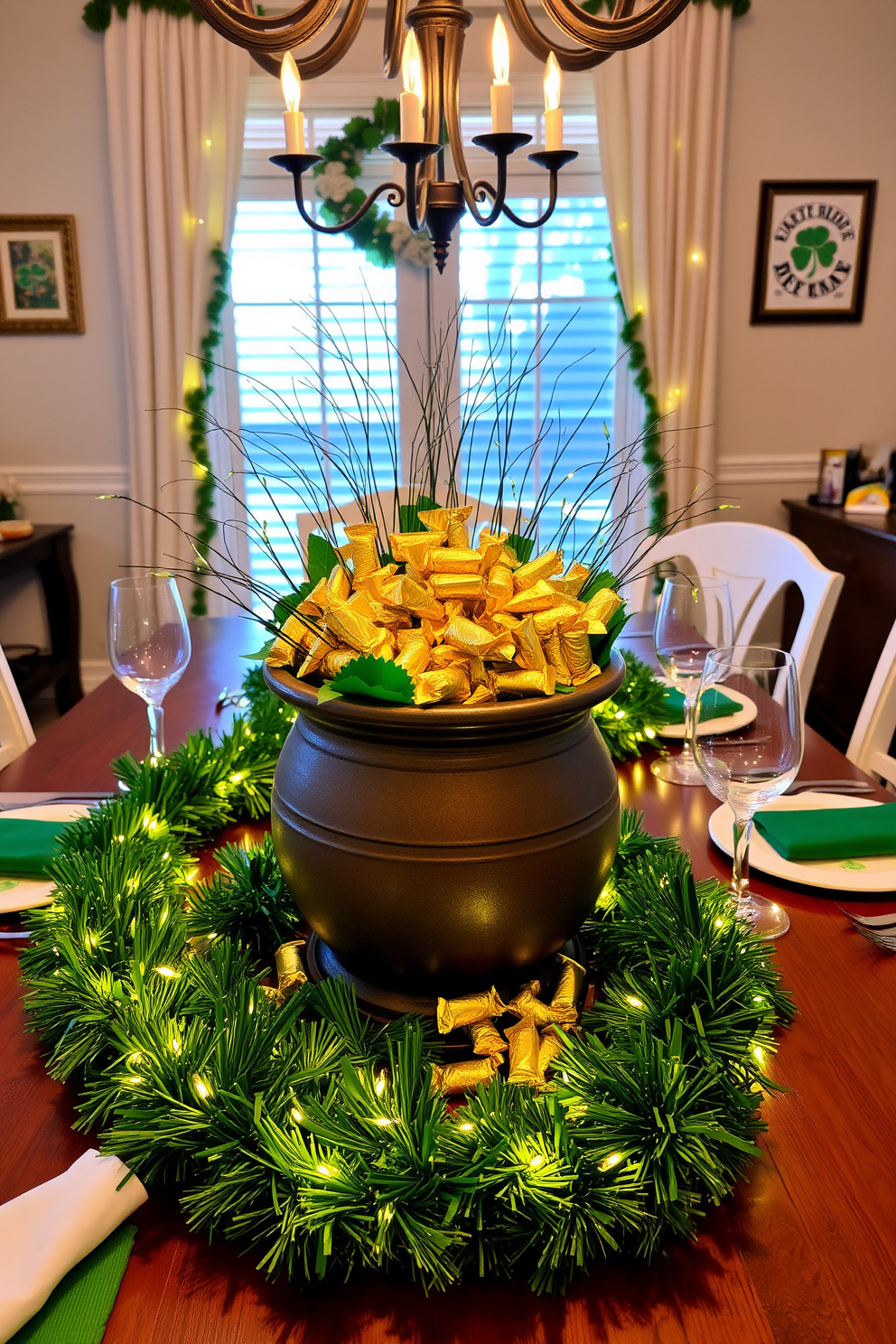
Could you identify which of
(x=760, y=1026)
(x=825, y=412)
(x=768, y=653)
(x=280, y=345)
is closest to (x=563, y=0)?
(x=768, y=653)

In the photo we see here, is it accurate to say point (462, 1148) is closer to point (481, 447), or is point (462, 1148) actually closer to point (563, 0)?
point (563, 0)

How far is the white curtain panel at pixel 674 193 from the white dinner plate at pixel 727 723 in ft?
7.74

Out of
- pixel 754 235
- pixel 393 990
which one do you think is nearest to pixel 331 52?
pixel 393 990

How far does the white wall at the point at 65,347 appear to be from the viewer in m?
3.57

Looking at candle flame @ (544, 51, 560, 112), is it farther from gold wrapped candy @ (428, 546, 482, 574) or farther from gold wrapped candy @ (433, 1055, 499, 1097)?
gold wrapped candy @ (433, 1055, 499, 1097)

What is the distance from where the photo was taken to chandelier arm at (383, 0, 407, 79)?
1544 mm

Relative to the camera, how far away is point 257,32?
1401mm

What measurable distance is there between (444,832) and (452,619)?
0.46 ft

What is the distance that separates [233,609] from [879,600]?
2379 millimetres

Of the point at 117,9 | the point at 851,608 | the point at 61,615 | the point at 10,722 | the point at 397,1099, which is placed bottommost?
the point at 61,615

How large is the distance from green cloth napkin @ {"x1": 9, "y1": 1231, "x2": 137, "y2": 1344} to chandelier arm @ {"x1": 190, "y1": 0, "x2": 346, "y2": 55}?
143cm

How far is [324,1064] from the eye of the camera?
60 cm

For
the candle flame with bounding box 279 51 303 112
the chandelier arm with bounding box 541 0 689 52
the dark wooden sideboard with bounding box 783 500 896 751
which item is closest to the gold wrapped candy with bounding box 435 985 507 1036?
the candle flame with bounding box 279 51 303 112

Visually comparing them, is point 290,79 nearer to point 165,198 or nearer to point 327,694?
point 327,694
